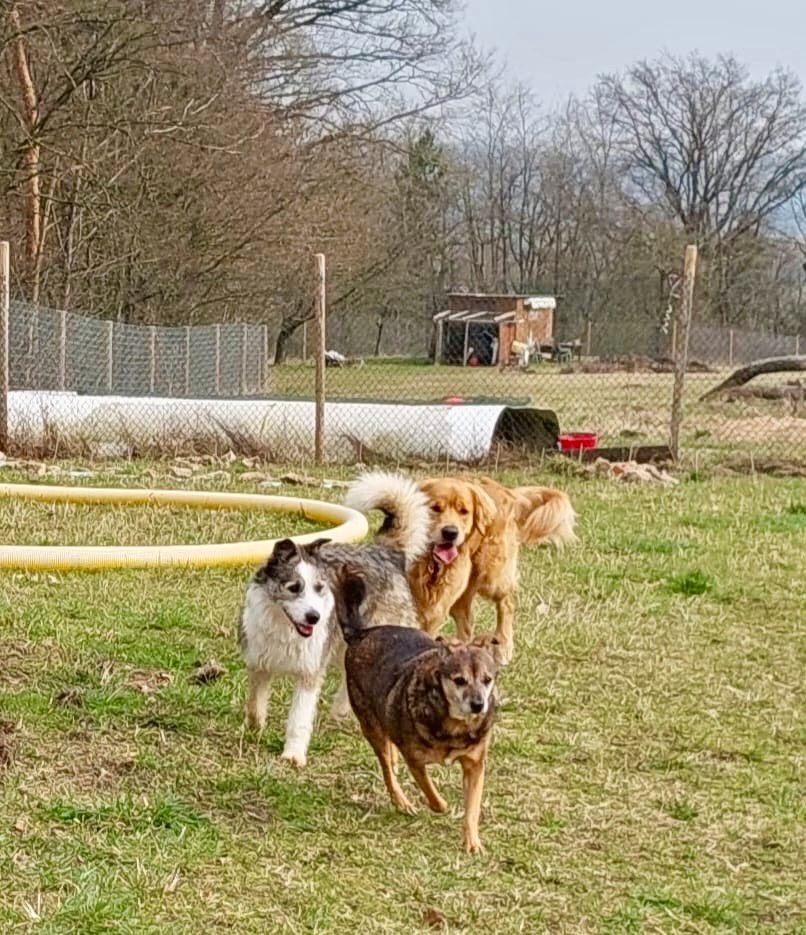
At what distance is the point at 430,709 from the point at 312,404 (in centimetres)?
891

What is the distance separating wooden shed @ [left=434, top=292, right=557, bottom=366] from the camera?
140ft

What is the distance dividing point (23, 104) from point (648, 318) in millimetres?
26626

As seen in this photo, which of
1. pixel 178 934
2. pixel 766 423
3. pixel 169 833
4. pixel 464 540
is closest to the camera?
pixel 178 934

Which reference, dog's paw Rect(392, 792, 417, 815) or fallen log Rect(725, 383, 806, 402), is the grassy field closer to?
dog's paw Rect(392, 792, 417, 815)

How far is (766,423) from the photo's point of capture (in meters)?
15.8

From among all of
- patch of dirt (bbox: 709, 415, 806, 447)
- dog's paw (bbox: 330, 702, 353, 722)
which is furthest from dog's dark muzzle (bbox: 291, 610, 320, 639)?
patch of dirt (bbox: 709, 415, 806, 447)

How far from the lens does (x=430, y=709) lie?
3.65 m

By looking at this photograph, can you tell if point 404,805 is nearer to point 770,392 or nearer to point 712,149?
point 770,392

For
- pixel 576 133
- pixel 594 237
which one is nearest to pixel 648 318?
pixel 594 237

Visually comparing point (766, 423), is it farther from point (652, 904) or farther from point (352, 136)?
point (652, 904)

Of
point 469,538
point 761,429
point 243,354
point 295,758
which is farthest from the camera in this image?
point 243,354

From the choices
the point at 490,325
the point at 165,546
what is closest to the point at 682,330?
the point at 165,546

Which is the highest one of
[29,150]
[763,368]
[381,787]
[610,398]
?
[29,150]

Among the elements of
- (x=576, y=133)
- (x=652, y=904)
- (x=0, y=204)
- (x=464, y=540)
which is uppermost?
(x=576, y=133)
